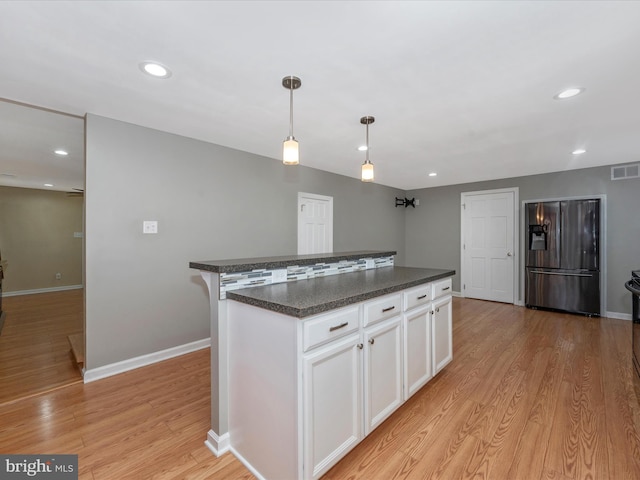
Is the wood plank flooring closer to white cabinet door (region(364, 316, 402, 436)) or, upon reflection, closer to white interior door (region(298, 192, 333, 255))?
white cabinet door (region(364, 316, 402, 436))

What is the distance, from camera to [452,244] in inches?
234

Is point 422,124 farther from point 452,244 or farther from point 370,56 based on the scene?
point 452,244

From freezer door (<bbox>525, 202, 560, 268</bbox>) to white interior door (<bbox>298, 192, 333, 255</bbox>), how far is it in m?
3.29

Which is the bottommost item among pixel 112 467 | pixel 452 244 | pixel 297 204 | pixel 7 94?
pixel 112 467

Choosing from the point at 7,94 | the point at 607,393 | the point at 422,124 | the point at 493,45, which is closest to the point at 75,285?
the point at 7,94

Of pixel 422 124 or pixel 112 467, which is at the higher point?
pixel 422 124

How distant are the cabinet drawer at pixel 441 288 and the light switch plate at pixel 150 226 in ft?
8.66

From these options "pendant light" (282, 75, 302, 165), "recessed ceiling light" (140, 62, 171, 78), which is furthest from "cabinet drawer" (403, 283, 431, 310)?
"recessed ceiling light" (140, 62, 171, 78)

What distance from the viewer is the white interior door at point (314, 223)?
14.3ft

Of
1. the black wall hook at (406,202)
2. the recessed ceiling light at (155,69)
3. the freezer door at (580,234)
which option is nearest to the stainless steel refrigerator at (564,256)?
the freezer door at (580,234)

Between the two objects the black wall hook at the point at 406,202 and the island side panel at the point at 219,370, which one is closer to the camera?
the island side panel at the point at 219,370

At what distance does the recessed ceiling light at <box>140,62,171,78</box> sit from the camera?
1.79 m

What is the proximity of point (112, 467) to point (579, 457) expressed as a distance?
257 centimetres

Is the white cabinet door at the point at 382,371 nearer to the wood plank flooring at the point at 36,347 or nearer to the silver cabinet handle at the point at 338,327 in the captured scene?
the silver cabinet handle at the point at 338,327
